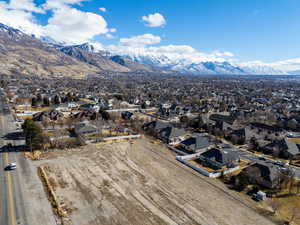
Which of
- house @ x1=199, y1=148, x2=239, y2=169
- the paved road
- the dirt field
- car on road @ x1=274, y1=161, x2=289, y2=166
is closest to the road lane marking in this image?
the paved road

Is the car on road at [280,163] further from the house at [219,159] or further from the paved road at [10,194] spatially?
the paved road at [10,194]

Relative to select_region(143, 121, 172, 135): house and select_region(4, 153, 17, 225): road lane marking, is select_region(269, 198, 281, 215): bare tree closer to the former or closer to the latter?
select_region(4, 153, 17, 225): road lane marking

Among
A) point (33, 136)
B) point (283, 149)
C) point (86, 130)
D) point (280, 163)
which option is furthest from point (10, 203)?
point (283, 149)

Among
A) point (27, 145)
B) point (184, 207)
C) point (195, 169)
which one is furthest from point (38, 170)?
point (195, 169)

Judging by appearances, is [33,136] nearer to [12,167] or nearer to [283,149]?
[12,167]

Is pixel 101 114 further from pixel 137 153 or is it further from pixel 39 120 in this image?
pixel 137 153

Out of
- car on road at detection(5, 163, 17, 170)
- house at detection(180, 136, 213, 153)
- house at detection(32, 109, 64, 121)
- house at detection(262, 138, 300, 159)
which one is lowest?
house at detection(262, 138, 300, 159)

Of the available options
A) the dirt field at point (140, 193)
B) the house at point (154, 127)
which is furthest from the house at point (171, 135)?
the dirt field at point (140, 193)
